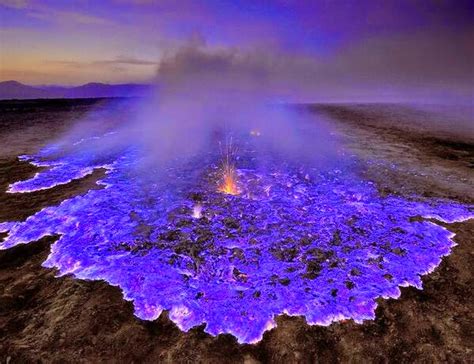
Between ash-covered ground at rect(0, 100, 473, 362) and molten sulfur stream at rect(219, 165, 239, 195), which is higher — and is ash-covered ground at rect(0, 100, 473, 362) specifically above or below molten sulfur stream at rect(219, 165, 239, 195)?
below

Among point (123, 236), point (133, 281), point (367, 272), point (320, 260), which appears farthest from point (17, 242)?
point (367, 272)

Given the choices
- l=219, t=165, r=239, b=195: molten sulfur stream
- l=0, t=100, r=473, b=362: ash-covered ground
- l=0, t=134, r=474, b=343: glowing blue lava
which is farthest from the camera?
l=219, t=165, r=239, b=195: molten sulfur stream

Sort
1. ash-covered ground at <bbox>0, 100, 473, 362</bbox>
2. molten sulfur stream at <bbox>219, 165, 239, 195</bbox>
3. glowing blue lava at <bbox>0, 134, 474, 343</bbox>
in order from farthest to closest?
molten sulfur stream at <bbox>219, 165, 239, 195</bbox> → glowing blue lava at <bbox>0, 134, 474, 343</bbox> → ash-covered ground at <bbox>0, 100, 473, 362</bbox>

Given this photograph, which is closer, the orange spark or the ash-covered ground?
the ash-covered ground

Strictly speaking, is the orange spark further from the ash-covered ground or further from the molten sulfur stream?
the ash-covered ground

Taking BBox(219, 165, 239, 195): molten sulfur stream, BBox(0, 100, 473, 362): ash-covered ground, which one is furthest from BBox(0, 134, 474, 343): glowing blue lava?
BBox(219, 165, 239, 195): molten sulfur stream

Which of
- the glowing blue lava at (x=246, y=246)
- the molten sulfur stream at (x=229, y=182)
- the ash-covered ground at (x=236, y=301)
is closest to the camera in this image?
the ash-covered ground at (x=236, y=301)

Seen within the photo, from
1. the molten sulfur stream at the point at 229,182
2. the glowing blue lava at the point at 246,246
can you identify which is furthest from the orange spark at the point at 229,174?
the glowing blue lava at the point at 246,246

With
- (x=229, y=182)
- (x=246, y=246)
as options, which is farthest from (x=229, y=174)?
(x=246, y=246)

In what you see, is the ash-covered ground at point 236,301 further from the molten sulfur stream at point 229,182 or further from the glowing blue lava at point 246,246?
the molten sulfur stream at point 229,182
